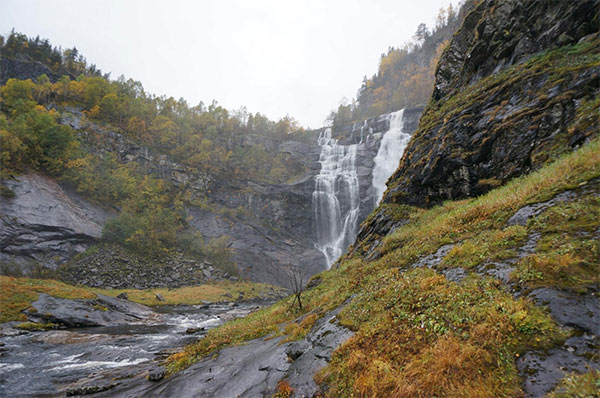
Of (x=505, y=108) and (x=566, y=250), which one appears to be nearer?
(x=566, y=250)

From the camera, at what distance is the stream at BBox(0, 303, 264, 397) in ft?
32.7

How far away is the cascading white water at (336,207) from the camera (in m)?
58.3

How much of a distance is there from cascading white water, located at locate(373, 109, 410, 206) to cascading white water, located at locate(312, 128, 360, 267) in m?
5.12

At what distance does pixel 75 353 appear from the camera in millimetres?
13344

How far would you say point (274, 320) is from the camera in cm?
1393

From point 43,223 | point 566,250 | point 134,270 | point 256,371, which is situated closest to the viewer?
point 566,250

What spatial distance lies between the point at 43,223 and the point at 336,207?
2020 inches

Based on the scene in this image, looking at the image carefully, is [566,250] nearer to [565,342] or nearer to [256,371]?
[565,342]

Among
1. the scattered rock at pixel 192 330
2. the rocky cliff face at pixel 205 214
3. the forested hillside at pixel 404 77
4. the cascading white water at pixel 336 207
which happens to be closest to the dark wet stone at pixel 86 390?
the scattered rock at pixel 192 330

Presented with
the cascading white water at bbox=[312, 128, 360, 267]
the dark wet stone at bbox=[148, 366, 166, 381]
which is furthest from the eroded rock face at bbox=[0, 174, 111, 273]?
the cascading white water at bbox=[312, 128, 360, 267]

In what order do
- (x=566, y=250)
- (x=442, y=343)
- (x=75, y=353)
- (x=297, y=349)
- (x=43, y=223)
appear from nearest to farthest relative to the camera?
(x=442, y=343) < (x=566, y=250) < (x=297, y=349) < (x=75, y=353) < (x=43, y=223)

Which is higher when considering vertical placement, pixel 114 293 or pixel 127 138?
pixel 127 138

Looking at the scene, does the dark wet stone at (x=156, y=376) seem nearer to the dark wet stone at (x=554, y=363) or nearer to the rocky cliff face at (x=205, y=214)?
the dark wet stone at (x=554, y=363)

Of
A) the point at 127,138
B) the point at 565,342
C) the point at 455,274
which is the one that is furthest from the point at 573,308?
the point at 127,138
